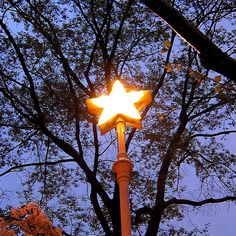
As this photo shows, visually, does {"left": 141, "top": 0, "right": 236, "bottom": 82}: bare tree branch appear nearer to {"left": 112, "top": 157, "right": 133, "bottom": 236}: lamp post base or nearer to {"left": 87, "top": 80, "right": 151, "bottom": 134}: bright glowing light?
{"left": 87, "top": 80, "right": 151, "bottom": 134}: bright glowing light

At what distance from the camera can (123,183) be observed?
4188 mm

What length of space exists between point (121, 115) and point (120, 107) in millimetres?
75

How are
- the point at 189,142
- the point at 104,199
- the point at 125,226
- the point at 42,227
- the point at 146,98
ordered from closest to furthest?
the point at 125,226 → the point at 146,98 → the point at 42,227 → the point at 104,199 → the point at 189,142

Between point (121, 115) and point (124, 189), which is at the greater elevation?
point (121, 115)

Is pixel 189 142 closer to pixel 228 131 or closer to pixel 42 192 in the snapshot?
pixel 228 131

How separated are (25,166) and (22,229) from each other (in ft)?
20.2

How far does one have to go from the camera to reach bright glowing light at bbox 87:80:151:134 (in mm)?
4457

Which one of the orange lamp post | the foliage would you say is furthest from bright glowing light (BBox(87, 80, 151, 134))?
the foliage

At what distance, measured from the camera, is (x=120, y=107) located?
4477 mm

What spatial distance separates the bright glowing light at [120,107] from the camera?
14.6ft

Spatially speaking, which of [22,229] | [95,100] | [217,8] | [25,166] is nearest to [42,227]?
[22,229]

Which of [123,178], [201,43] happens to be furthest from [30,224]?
[201,43]

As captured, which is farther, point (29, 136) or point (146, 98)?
point (29, 136)

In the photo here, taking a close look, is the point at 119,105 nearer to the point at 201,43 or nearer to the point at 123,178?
the point at 123,178
